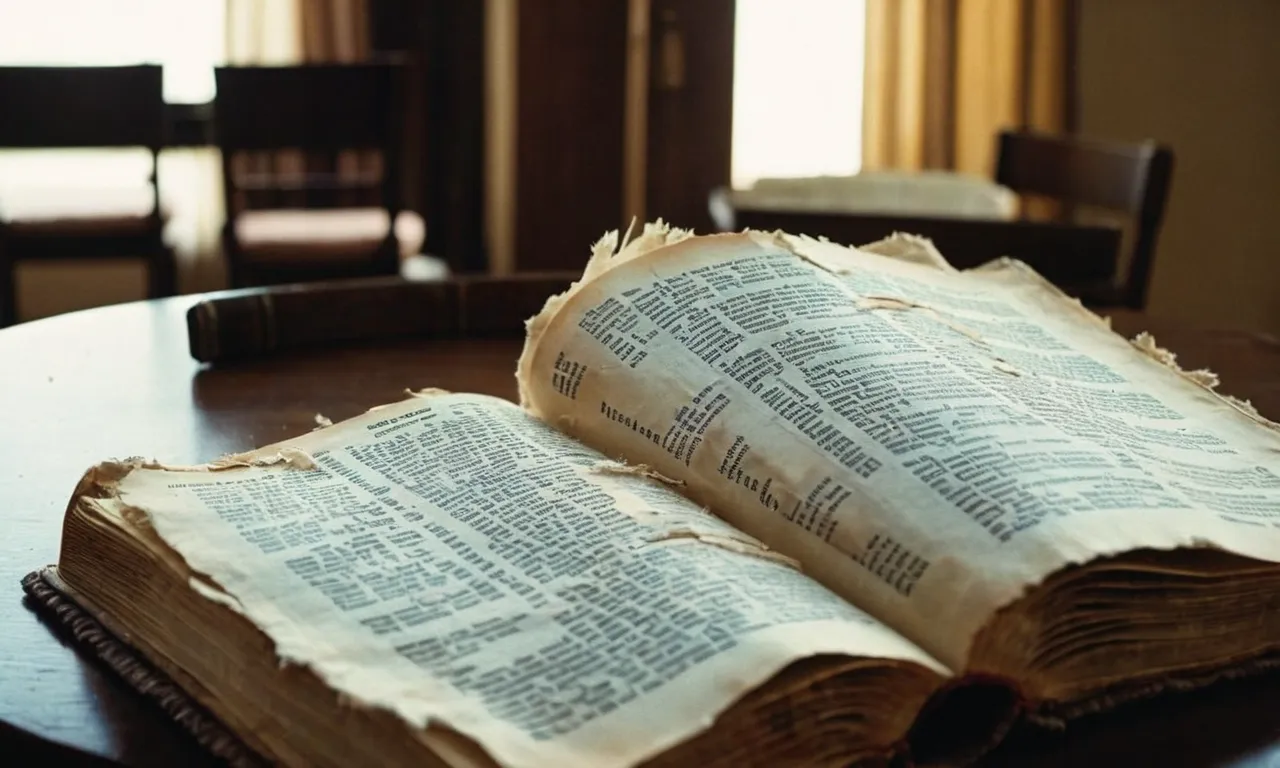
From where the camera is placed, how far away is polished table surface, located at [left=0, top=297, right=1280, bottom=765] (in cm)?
47

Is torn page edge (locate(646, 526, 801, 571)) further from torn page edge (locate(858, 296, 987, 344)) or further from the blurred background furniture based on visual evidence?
the blurred background furniture

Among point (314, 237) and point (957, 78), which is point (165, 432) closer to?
point (314, 237)

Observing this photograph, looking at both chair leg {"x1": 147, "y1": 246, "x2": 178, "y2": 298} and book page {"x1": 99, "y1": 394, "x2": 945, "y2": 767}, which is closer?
book page {"x1": 99, "y1": 394, "x2": 945, "y2": 767}

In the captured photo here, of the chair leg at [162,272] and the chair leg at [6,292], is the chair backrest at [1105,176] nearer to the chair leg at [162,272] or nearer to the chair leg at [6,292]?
the chair leg at [162,272]

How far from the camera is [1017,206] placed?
3186 millimetres

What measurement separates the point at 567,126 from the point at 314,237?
0.60 m

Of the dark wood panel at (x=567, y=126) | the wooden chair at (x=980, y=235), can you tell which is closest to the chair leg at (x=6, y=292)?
the dark wood panel at (x=567, y=126)

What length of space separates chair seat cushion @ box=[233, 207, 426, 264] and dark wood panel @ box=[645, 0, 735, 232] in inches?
22.1

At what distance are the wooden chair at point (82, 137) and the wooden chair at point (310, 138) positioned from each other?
16cm

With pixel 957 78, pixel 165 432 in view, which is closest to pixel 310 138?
pixel 957 78

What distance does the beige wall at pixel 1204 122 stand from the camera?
11.3 ft

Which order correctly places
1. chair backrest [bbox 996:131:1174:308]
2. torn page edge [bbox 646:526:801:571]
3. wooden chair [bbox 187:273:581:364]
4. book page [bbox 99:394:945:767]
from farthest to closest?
chair backrest [bbox 996:131:1174:308], wooden chair [bbox 187:273:581:364], torn page edge [bbox 646:526:801:571], book page [bbox 99:394:945:767]

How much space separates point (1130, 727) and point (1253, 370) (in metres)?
0.55

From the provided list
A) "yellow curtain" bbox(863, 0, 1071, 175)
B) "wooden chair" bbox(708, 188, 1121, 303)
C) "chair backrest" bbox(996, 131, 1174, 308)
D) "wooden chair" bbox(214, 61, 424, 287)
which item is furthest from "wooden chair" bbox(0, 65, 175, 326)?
"wooden chair" bbox(708, 188, 1121, 303)
